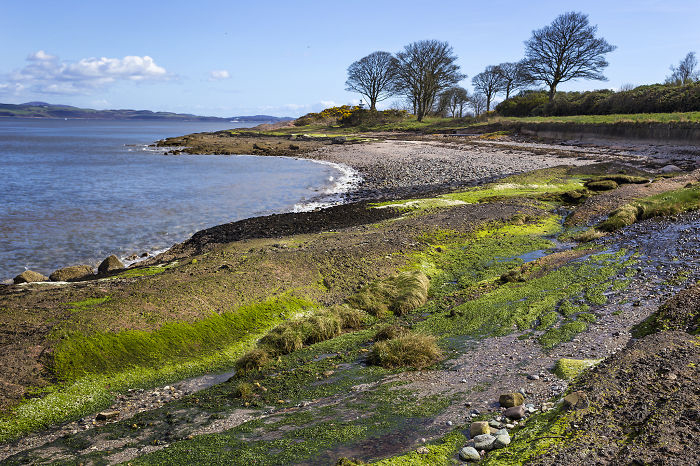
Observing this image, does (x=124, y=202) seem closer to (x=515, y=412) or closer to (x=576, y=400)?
(x=515, y=412)

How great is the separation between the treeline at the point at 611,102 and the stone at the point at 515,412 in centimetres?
5257

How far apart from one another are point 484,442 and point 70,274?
14.2 meters

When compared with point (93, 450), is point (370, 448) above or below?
above

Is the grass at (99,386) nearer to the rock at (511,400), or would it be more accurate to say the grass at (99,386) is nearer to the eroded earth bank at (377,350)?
the eroded earth bank at (377,350)

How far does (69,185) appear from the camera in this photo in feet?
120

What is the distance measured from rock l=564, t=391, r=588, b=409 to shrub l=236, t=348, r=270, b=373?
17.4 ft

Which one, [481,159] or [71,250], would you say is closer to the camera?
[71,250]

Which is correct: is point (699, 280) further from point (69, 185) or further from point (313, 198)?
point (69, 185)

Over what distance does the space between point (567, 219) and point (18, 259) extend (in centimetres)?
2201

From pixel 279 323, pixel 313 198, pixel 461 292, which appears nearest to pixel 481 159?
pixel 313 198

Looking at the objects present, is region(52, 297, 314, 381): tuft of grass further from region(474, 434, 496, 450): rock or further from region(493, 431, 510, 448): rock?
region(493, 431, 510, 448): rock

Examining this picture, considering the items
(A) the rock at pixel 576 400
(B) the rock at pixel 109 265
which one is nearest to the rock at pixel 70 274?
(B) the rock at pixel 109 265

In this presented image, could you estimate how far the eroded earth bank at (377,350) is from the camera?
219 inches

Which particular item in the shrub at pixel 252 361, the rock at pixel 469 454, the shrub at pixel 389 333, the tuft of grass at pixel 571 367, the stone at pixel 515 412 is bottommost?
the shrub at pixel 252 361
